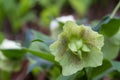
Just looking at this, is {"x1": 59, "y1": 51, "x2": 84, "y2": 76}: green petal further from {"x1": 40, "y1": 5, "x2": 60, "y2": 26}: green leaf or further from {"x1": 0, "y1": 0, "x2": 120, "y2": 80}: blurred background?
{"x1": 40, "y1": 5, "x2": 60, "y2": 26}: green leaf

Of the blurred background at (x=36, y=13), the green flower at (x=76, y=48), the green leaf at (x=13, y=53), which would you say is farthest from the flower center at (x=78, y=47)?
the blurred background at (x=36, y=13)

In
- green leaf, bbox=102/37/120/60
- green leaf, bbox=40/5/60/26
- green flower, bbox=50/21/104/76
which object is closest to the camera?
green flower, bbox=50/21/104/76

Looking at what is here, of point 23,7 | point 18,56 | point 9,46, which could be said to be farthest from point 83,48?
point 23,7

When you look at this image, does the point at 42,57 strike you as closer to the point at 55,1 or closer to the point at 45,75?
the point at 45,75

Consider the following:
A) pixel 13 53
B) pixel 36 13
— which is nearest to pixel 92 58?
pixel 13 53

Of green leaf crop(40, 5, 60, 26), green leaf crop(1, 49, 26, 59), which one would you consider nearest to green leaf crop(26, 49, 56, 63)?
green leaf crop(1, 49, 26, 59)

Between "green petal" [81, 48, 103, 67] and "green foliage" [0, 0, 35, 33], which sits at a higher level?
"green foliage" [0, 0, 35, 33]

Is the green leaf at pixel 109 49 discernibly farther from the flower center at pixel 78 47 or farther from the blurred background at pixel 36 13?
the blurred background at pixel 36 13
